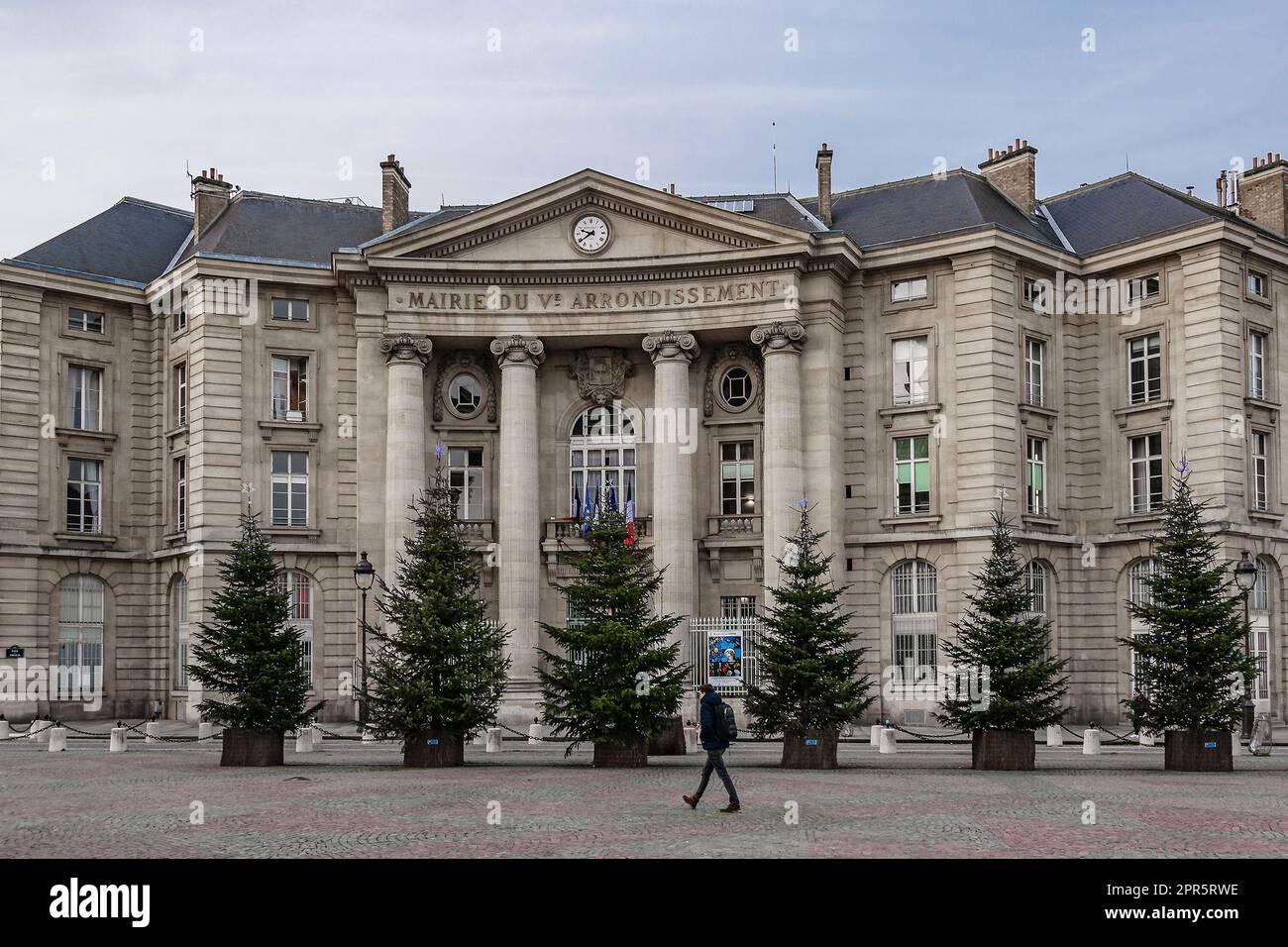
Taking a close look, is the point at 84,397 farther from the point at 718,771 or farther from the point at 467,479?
the point at 718,771

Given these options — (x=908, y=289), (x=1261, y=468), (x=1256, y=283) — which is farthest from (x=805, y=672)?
(x=1256, y=283)

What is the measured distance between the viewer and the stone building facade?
164 ft

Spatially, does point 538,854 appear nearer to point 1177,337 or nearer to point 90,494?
point 1177,337

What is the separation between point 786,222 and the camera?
55.2 m

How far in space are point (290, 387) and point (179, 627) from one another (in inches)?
385

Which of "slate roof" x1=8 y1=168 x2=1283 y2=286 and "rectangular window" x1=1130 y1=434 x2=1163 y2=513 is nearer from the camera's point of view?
"rectangular window" x1=1130 y1=434 x2=1163 y2=513

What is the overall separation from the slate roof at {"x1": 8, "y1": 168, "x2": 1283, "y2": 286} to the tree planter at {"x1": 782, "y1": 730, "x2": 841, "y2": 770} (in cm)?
2429

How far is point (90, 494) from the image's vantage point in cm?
5481

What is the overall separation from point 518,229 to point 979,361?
16871 millimetres

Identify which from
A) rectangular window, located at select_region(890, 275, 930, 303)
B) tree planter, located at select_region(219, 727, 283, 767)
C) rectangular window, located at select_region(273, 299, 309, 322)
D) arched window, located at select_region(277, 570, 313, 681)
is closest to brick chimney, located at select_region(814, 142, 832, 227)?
rectangular window, located at select_region(890, 275, 930, 303)

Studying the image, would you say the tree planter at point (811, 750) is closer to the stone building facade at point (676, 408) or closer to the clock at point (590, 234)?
the stone building facade at point (676, 408)

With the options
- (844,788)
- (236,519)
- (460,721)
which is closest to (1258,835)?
(844,788)

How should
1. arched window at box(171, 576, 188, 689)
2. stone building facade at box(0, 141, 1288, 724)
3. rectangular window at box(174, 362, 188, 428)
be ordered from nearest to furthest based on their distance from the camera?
stone building facade at box(0, 141, 1288, 724) < arched window at box(171, 576, 188, 689) < rectangular window at box(174, 362, 188, 428)

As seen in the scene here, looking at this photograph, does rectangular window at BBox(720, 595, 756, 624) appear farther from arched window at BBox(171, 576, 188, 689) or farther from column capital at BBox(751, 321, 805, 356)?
arched window at BBox(171, 576, 188, 689)
